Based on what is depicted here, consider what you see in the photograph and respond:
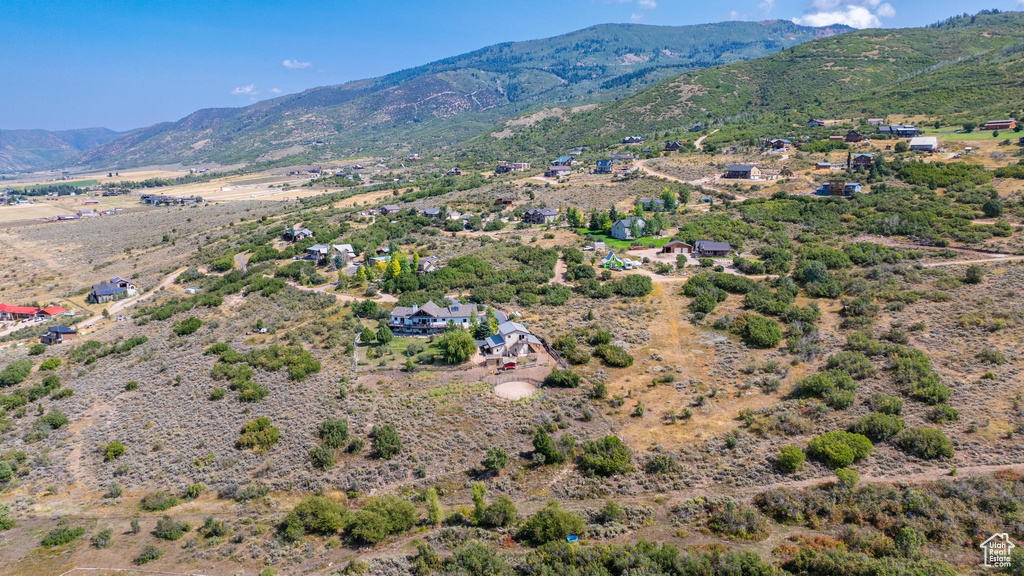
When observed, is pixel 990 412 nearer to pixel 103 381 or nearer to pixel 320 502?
pixel 320 502

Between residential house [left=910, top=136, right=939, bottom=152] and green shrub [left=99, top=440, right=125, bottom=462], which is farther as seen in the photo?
residential house [left=910, top=136, right=939, bottom=152]

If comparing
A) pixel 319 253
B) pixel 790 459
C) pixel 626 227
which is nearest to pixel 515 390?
pixel 790 459

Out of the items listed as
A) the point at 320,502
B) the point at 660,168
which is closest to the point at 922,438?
the point at 320,502

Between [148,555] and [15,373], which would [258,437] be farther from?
[15,373]

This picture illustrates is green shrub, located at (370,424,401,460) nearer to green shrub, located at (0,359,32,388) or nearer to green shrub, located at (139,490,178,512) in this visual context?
green shrub, located at (139,490,178,512)

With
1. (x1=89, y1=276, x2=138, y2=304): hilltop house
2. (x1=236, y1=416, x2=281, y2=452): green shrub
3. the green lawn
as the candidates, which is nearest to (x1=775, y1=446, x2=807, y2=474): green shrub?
(x1=236, y1=416, x2=281, y2=452): green shrub

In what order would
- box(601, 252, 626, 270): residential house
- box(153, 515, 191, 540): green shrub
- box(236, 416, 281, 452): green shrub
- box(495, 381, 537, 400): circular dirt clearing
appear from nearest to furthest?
box(153, 515, 191, 540): green shrub
box(236, 416, 281, 452): green shrub
box(495, 381, 537, 400): circular dirt clearing
box(601, 252, 626, 270): residential house
